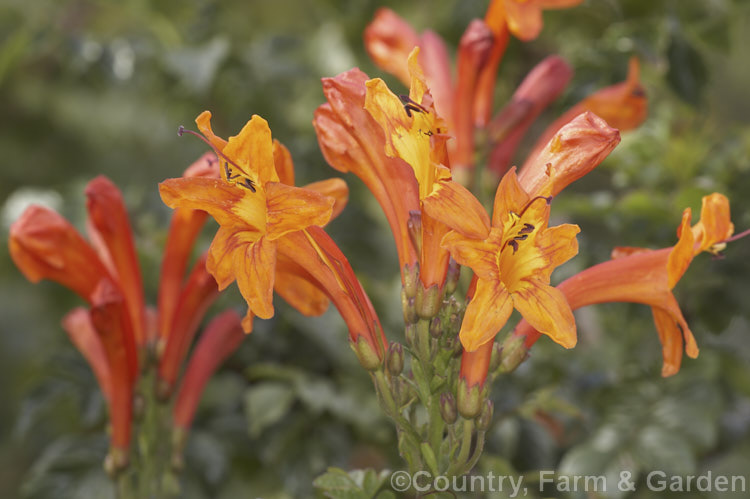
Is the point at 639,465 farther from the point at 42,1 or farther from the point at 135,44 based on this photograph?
the point at 42,1

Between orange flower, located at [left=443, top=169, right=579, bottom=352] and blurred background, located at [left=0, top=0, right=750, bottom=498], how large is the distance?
0.50 m

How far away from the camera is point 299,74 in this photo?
2463mm

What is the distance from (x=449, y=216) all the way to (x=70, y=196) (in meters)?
1.61

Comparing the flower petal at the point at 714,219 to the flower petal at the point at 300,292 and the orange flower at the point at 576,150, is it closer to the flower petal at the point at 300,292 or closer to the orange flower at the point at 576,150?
the orange flower at the point at 576,150

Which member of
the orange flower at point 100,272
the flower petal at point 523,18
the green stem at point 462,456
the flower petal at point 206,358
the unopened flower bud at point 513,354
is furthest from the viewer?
the flower petal at point 206,358

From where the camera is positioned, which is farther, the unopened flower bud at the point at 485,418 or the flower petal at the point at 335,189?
the flower petal at the point at 335,189

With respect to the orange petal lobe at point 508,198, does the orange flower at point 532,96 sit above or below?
above

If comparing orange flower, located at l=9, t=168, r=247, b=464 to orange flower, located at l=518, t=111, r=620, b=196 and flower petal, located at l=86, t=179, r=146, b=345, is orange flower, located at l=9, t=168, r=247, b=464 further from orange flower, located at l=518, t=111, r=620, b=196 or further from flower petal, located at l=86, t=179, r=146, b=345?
orange flower, located at l=518, t=111, r=620, b=196

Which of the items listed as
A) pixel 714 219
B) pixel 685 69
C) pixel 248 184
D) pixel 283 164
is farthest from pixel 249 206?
pixel 685 69

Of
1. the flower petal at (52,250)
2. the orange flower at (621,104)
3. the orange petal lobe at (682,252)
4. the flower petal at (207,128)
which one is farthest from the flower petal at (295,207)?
the orange flower at (621,104)

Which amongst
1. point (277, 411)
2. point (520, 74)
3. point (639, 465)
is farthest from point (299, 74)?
point (639, 465)

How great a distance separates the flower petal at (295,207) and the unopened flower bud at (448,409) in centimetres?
31

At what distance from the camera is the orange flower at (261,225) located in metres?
1.11

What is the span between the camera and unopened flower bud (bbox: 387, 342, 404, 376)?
1184 mm
